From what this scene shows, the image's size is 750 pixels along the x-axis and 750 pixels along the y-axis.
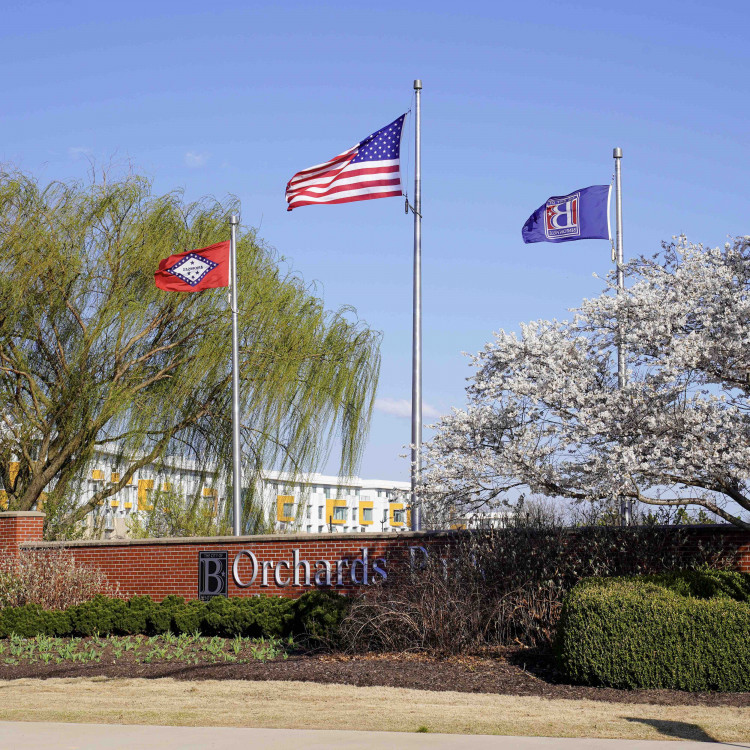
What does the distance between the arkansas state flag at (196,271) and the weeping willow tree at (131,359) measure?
2.60 meters

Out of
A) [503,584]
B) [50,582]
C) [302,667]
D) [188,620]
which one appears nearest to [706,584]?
[503,584]

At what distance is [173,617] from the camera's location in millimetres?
16047

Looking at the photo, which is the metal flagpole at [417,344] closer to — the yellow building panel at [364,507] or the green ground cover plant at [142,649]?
the green ground cover plant at [142,649]

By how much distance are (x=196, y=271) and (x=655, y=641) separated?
1266 centimetres

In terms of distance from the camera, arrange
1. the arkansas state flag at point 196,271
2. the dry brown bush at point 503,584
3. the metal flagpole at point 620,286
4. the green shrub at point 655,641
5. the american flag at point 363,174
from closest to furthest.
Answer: the green shrub at point 655,641 < the metal flagpole at point 620,286 < the dry brown bush at point 503,584 < the american flag at point 363,174 < the arkansas state flag at point 196,271

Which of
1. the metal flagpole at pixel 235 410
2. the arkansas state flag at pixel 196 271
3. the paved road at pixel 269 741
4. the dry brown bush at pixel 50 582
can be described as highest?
the arkansas state flag at pixel 196 271

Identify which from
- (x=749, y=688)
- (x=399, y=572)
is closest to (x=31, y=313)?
(x=399, y=572)

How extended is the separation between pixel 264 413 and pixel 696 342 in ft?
45.2

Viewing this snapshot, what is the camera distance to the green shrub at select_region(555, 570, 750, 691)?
406 inches

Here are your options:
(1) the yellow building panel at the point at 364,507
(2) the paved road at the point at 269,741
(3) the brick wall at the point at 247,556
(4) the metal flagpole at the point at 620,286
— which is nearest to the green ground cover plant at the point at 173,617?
(3) the brick wall at the point at 247,556

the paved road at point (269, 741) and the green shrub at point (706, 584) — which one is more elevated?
the green shrub at point (706, 584)

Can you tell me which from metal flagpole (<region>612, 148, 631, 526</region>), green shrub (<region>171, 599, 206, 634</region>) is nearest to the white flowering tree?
metal flagpole (<region>612, 148, 631, 526</region>)

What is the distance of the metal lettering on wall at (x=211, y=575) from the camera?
1764 centimetres

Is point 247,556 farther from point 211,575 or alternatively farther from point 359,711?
point 359,711
